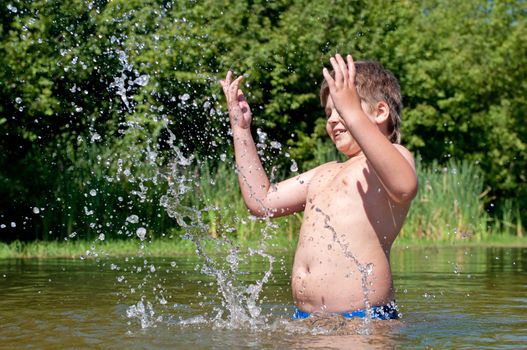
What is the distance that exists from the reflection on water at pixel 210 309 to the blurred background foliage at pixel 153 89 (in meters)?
4.11

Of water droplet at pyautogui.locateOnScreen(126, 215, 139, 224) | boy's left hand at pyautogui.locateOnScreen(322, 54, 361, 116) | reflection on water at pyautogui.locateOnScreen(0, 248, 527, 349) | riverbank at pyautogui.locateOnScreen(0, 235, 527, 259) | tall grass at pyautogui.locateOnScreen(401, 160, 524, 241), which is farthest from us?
tall grass at pyautogui.locateOnScreen(401, 160, 524, 241)

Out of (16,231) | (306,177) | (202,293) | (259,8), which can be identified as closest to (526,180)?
(259,8)

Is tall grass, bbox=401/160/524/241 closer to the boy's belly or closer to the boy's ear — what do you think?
the boy's ear

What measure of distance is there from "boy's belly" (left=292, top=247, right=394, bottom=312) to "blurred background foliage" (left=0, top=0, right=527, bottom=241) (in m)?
8.27

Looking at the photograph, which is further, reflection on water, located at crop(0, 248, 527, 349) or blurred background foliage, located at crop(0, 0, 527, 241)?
blurred background foliage, located at crop(0, 0, 527, 241)

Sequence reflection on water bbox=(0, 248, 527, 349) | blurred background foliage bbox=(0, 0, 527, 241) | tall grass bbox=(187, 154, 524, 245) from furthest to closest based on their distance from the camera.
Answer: blurred background foliage bbox=(0, 0, 527, 241), tall grass bbox=(187, 154, 524, 245), reflection on water bbox=(0, 248, 527, 349)

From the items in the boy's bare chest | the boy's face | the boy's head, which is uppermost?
the boy's head

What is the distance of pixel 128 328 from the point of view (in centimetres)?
580

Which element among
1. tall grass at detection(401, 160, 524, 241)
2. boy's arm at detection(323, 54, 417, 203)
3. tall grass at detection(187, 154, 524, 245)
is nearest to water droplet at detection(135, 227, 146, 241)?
tall grass at detection(187, 154, 524, 245)

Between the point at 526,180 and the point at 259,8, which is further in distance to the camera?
the point at 526,180

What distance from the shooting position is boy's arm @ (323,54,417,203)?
4.70 meters

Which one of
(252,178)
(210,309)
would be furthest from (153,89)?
(252,178)

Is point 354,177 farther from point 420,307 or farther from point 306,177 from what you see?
point 420,307

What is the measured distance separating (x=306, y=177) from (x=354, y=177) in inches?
16.8
